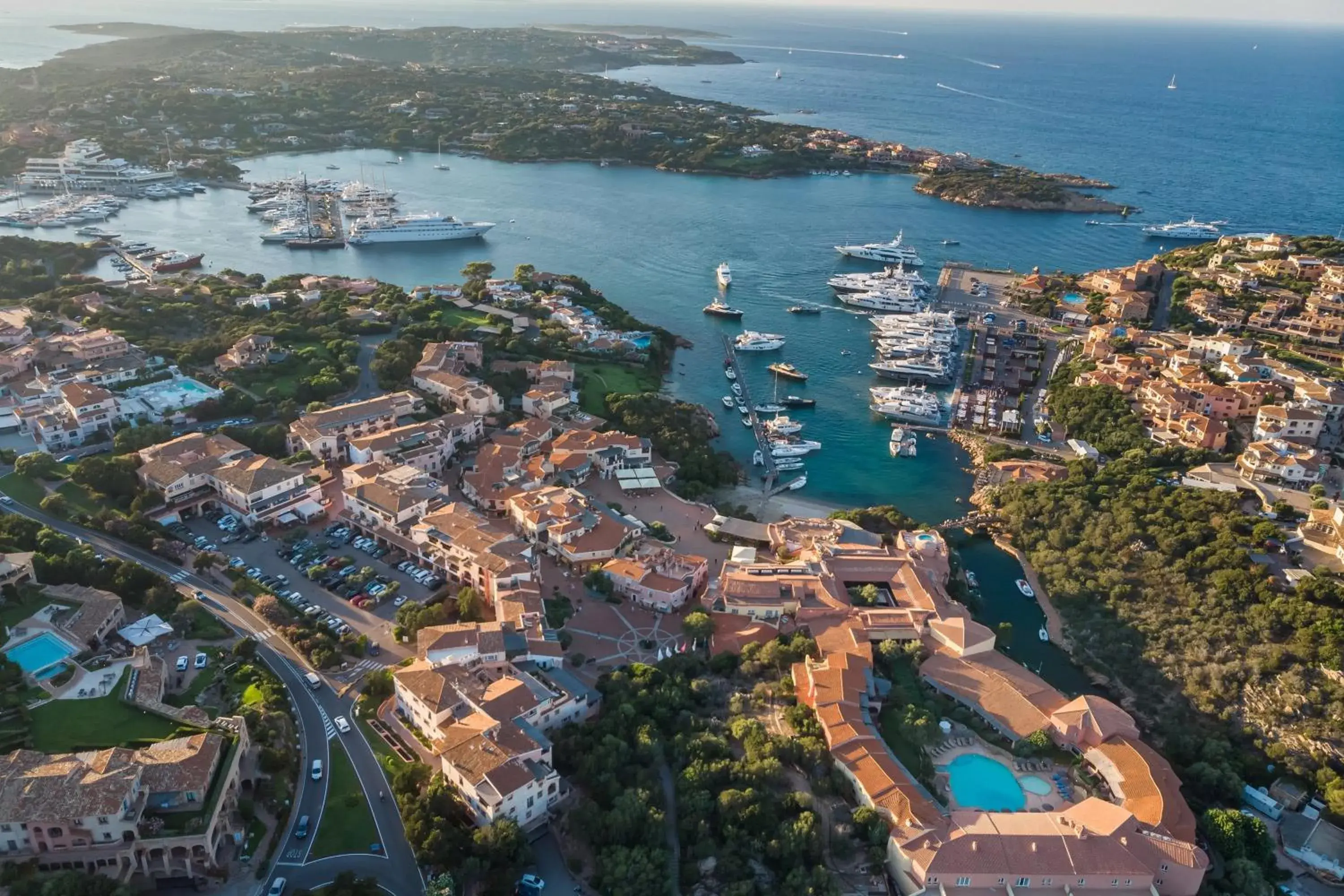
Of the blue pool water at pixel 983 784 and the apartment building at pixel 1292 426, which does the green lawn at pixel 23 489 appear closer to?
the blue pool water at pixel 983 784

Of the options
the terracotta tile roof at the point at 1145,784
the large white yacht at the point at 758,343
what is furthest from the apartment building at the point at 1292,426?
the large white yacht at the point at 758,343

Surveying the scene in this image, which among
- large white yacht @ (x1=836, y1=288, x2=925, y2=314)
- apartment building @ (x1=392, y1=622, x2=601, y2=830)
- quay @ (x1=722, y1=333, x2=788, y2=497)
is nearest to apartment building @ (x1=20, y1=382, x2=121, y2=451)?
apartment building @ (x1=392, y1=622, x2=601, y2=830)

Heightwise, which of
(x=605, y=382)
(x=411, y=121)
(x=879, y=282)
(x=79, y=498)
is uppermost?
(x=411, y=121)

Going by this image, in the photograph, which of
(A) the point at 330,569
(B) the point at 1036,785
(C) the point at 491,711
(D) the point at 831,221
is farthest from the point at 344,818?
(D) the point at 831,221

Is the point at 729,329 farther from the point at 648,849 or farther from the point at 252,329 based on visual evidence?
the point at 648,849

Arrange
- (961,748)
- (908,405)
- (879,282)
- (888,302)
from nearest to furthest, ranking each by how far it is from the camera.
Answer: (961,748) < (908,405) < (888,302) < (879,282)

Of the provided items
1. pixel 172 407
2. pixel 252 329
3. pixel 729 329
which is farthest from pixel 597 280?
pixel 172 407

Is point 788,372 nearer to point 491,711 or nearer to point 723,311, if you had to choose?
point 723,311
